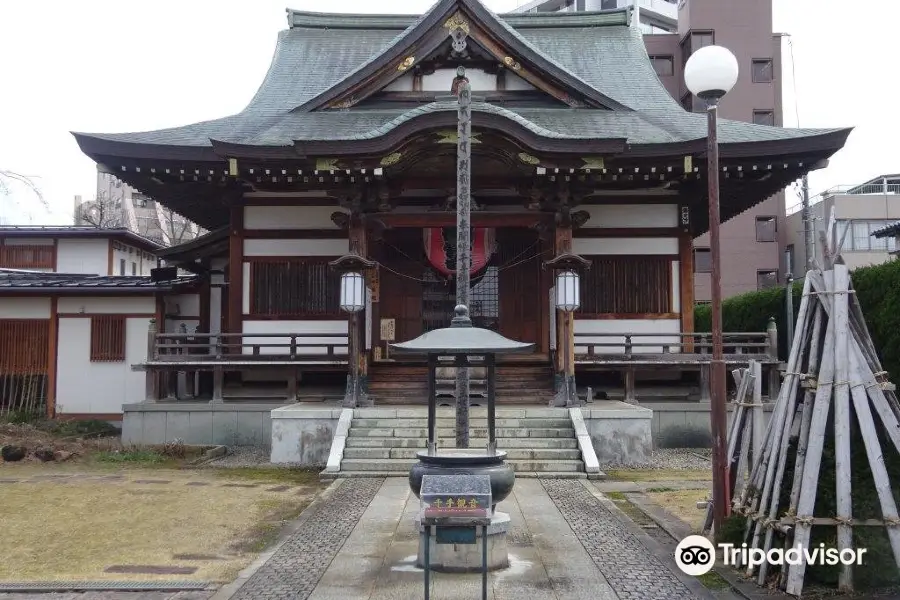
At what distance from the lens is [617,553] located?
24.3 feet

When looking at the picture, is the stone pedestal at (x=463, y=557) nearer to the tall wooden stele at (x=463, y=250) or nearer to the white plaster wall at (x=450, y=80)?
the tall wooden stele at (x=463, y=250)

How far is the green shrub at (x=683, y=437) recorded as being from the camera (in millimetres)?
14586

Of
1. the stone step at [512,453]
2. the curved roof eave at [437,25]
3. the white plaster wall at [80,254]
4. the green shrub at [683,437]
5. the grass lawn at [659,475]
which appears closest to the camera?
the grass lawn at [659,475]

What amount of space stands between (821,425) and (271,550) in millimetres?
5408

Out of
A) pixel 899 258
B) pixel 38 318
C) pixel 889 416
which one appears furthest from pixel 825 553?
pixel 38 318

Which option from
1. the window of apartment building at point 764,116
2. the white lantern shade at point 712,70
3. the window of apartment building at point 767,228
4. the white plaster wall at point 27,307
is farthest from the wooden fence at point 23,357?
the window of apartment building at point 764,116

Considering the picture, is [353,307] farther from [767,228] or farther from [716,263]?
[767,228]

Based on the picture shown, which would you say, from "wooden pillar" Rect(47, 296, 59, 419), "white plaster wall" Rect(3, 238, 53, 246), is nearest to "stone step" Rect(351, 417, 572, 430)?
"wooden pillar" Rect(47, 296, 59, 419)

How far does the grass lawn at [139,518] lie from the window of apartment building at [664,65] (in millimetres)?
38206

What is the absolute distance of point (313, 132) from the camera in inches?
615

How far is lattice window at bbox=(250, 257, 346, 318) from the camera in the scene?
15961 millimetres

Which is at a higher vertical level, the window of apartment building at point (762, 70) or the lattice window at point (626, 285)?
the window of apartment building at point (762, 70)

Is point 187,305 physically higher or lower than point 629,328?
higher

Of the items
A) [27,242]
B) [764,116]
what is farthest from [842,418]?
[764,116]
